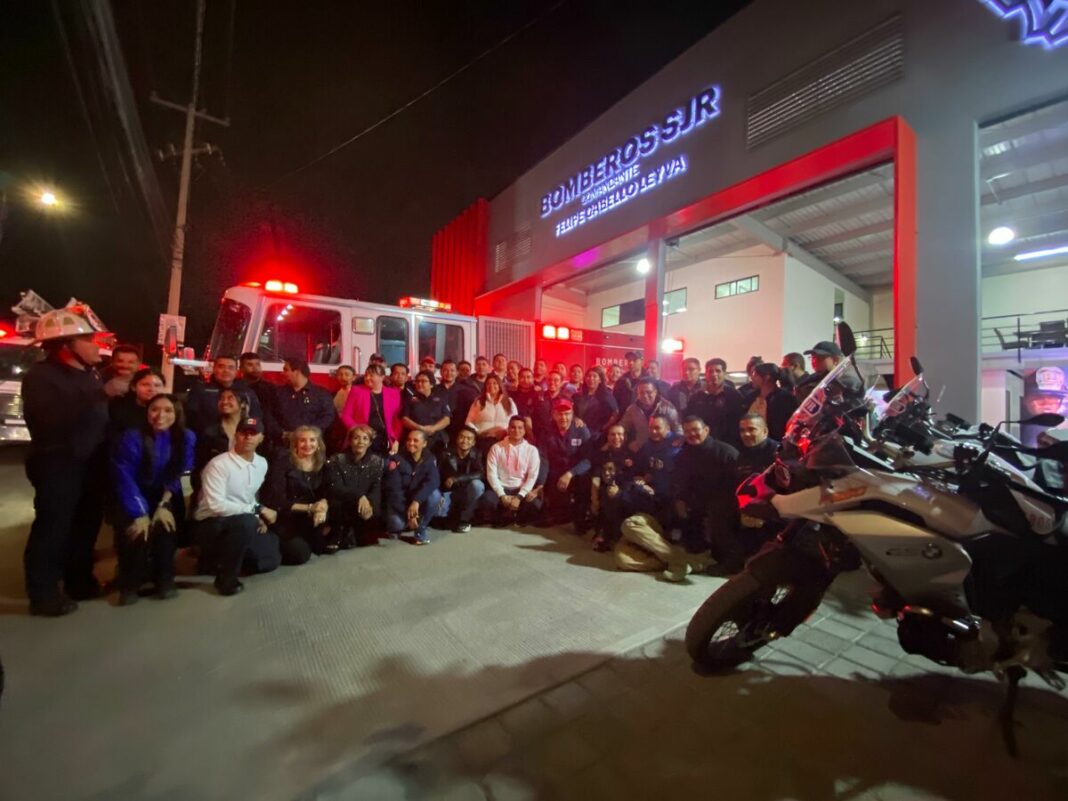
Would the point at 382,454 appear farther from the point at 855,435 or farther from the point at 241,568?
the point at 855,435

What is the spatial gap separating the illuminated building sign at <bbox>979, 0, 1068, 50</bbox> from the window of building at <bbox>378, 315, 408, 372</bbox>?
7649 millimetres

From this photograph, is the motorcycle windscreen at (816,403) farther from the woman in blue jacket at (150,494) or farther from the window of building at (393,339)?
the window of building at (393,339)

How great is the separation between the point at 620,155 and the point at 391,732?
31.8 ft

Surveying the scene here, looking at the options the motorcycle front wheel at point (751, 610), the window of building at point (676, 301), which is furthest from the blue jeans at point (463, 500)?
the window of building at point (676, 301)

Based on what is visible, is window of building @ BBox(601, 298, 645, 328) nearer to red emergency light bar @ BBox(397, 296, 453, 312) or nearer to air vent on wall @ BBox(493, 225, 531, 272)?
air vent on wall @ BBox(493, 225, 531, 272)

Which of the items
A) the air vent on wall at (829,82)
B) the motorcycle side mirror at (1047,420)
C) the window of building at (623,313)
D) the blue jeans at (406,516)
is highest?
the air vent on wall at (829,82)

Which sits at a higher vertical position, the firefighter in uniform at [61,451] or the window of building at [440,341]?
the window of building at [440,341]

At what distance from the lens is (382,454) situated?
5.23 m

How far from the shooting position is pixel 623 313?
54.6 ft

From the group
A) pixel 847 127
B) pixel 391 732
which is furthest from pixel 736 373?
pixel 391 732

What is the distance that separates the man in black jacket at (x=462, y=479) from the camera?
206 inches

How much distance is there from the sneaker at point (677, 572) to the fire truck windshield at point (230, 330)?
5.66m

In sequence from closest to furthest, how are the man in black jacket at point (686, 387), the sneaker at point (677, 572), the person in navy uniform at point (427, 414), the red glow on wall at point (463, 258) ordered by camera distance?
the sneaker at point (677, 572), the person in navy uniform at point (427, 414), the man in black jacket at point (686, 387), the red glow on wall at point (463, 258)

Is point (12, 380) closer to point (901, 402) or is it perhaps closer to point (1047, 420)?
point (901, 402)
